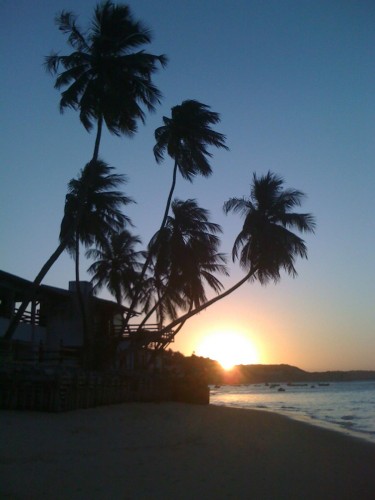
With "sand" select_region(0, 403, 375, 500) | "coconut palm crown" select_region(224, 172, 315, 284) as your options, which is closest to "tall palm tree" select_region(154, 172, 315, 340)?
"coconut palm crown" select_region(224, 172, 315, 284)

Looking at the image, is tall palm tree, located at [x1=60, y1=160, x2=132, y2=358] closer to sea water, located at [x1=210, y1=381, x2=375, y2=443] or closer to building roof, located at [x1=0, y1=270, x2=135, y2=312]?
building roof, located at [x1=0, y1=270, x2=135, y2=312]

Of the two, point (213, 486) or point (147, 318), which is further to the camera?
point (147, 318)

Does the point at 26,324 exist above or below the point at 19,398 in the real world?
above

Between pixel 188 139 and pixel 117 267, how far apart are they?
10492 millimetres

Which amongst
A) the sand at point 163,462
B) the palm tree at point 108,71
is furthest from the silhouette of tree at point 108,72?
the sand at point 163,462

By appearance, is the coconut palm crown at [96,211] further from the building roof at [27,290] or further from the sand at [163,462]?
the sand at [163,462]

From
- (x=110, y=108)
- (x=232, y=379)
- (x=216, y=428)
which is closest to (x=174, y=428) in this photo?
(x=216, y=428)

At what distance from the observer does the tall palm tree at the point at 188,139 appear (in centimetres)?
3011

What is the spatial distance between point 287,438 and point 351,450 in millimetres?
1937

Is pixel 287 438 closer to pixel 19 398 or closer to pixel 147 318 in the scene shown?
pixel 19 398

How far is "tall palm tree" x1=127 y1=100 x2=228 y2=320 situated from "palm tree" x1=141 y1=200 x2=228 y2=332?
10.1ft

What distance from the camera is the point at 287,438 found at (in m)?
16.4

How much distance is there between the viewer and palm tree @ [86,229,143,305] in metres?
35.7

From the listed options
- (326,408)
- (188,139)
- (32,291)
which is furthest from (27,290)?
(326,408)
